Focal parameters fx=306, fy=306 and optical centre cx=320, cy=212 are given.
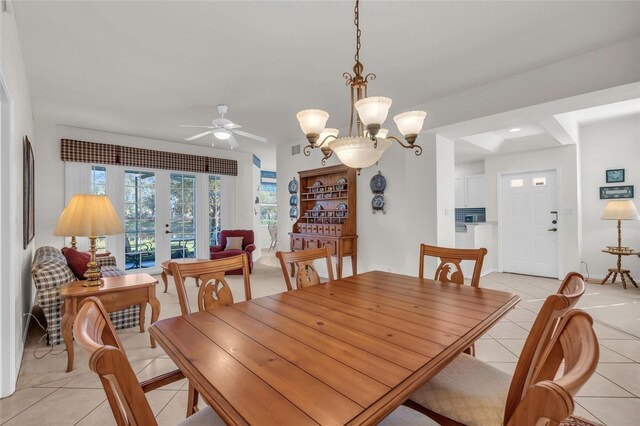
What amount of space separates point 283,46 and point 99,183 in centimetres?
449

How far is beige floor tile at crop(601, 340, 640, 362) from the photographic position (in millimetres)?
2482

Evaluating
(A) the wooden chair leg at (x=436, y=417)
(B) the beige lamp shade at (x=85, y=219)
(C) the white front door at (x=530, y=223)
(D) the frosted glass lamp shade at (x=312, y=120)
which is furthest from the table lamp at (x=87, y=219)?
(C) the white front door at (x=530, y=223)

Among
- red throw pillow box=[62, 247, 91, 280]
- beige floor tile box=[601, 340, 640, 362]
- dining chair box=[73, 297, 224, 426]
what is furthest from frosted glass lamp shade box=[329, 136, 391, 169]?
red throw pillow box=[62, 247, 91, 280]

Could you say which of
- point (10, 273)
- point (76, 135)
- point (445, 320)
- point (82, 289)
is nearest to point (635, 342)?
point (445, 320)

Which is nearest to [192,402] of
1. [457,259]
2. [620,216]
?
[457,259]

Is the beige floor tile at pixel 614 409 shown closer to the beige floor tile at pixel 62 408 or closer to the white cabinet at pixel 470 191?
the beige floor tile at pixel 62 408

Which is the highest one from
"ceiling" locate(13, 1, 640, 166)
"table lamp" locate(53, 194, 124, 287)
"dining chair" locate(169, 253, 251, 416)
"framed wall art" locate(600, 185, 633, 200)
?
"ceiling" locate(13, 1, 640, 166)

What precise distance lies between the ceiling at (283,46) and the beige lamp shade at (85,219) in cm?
133

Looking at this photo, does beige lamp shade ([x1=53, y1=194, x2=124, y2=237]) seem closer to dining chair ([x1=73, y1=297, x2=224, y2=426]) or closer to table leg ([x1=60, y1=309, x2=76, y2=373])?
table leg ([x1=60, y1=309, x2=76, y2=373])

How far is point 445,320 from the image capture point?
4.49 feet

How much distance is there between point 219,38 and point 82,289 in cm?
229

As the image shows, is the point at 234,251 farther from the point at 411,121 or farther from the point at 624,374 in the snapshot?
the point at 624,374

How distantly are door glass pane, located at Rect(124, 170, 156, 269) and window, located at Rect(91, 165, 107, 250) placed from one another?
31 centimetres

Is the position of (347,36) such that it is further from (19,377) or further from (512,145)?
(512,145)
